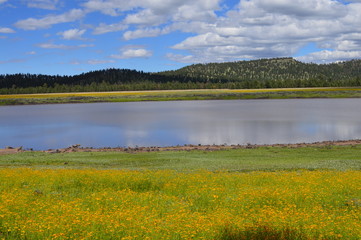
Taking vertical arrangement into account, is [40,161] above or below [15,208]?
below

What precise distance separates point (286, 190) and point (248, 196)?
1781 millimetres

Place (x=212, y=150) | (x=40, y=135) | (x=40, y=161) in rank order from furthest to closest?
(x=40, y=135)
(x=212, y=150)
(x=40, y=161)

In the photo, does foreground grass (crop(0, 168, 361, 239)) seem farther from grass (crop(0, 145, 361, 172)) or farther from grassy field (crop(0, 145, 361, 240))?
grass (crop(0, 145, 361, 172))

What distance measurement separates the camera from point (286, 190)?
15930mm

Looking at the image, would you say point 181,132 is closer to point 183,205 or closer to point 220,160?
point 220,160

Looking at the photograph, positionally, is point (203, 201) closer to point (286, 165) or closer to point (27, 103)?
point (286, 165)

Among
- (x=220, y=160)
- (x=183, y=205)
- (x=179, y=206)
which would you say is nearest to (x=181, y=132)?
(x=220, y=160)

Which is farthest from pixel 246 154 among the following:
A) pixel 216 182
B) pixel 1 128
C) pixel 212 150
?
pixel 1 128

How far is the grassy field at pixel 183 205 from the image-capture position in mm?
10430

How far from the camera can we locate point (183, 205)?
1409 centimetres

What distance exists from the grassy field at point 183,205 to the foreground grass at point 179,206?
0.10ft

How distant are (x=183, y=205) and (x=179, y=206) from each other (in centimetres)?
33

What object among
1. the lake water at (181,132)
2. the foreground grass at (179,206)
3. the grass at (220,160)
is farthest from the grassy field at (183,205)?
the lake water at (181,132)

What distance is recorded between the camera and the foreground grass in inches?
410
